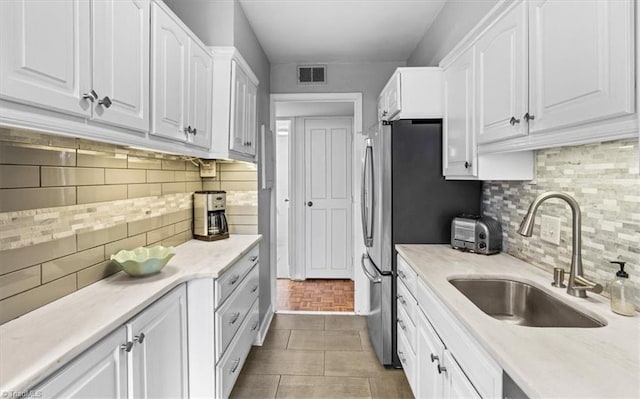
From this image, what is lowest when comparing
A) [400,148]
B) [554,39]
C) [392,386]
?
[392,386]

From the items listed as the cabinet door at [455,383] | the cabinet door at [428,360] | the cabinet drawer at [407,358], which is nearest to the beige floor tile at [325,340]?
the cabinet drawer at [407,358]

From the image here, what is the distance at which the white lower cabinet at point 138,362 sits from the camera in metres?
0.96

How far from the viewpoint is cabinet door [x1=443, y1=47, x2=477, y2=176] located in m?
1.95

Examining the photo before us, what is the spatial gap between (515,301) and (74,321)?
1.74 metres

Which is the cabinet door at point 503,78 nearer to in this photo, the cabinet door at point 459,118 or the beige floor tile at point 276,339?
the cabinet door at point 459,118

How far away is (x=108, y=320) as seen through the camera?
1107 millimetres

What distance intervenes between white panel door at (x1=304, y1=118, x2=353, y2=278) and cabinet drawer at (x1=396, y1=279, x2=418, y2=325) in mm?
2592

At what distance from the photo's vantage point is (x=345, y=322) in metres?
3.49

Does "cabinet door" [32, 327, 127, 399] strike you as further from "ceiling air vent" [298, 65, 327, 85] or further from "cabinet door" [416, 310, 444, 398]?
"ceiling air vent" [298, 65, 327, 85]

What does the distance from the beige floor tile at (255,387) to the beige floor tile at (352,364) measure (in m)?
0.39

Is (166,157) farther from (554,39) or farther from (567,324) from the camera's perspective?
(567,324)

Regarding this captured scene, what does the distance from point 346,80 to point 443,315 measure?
2.79 metres

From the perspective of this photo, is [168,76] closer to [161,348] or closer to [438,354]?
[161,348]

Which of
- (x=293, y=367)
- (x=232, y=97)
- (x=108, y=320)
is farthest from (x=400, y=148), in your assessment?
(x=108, y=320)
